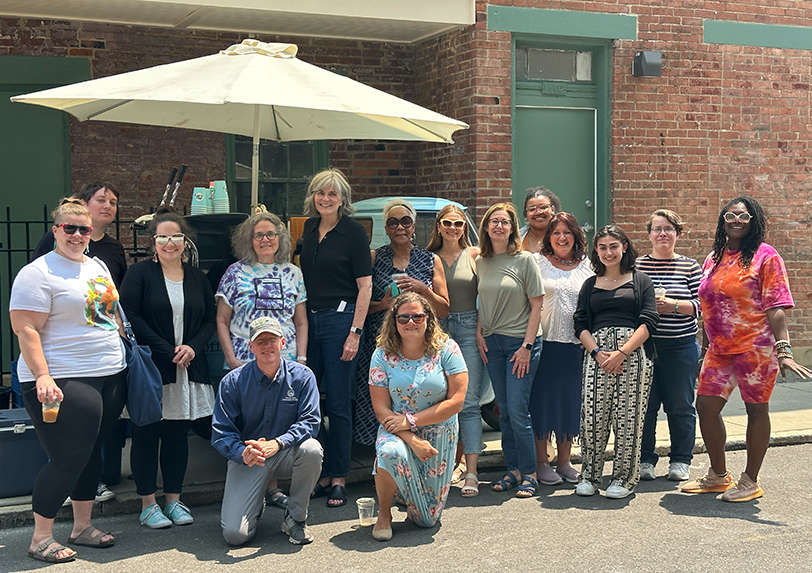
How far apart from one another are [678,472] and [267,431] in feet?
9.90

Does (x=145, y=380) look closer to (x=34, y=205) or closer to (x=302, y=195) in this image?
(x=34, y=205)

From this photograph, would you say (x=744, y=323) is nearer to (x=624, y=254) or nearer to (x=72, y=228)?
(x=624, y=254)

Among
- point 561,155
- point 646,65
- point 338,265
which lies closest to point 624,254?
point 338,265

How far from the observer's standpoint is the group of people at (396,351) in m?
5.00

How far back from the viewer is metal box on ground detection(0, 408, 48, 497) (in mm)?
5656

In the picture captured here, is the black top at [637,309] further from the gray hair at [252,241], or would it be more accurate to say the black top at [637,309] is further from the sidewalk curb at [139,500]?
the gray hair at [252,241]

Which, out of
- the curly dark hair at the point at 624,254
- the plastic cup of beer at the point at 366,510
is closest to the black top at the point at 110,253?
Answer: the plastic cup of beer at the point at 366,510

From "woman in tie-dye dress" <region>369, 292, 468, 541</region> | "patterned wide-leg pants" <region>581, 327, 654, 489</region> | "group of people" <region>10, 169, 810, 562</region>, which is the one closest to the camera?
"group of people" <region>10, 169, 810, 562</region>

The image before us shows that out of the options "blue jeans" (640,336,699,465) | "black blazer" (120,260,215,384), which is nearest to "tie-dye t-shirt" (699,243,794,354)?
"blue jeans" (640,336,699,465)

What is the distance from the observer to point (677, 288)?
6.34 metres

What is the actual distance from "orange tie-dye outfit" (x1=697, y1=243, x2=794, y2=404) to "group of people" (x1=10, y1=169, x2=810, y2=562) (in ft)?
0.04

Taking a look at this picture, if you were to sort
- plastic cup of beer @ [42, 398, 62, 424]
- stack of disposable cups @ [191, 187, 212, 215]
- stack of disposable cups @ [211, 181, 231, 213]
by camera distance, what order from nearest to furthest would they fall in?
plastic cup of beer @ [42, 398, 62, 424], stack of disposable cups @ [191, 187, 212, 215], stack of disposable cups @ [211, 181, 231, 213]

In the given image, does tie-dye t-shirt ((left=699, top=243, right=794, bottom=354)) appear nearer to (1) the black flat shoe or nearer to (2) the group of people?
(2) the group of people

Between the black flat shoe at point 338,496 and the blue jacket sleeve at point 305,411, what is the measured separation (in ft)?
2.25
